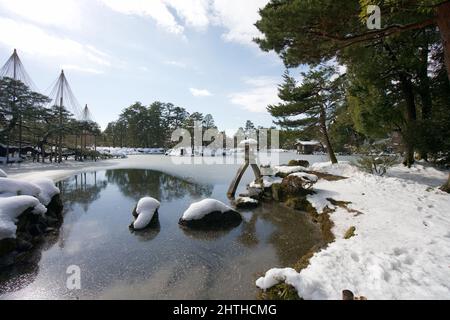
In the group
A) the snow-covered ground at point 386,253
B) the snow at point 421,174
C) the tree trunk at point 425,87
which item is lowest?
the snow-covered ground at point 386,253

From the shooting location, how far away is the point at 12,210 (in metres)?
6.67

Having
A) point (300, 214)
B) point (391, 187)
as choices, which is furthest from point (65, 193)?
point (391, 187)

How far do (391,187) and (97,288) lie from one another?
33.5 ft

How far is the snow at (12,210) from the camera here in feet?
19.3

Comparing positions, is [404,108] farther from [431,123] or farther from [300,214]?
[300,214]

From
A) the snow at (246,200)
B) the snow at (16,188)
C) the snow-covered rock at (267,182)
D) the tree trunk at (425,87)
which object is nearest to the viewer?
the snow at (16,188)

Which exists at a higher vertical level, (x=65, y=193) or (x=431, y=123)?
(x=431, y=123)

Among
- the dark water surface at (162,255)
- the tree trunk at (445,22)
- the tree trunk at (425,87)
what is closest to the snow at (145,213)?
the dark water surface at (162,255)

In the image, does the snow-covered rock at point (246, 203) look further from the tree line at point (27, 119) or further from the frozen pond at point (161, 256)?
the tree line at point (27, 119)

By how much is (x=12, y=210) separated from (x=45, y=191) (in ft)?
9.99

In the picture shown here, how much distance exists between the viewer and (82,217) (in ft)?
31.4

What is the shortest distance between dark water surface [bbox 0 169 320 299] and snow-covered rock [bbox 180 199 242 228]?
0.45m

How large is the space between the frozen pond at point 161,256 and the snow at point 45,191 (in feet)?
3.33
